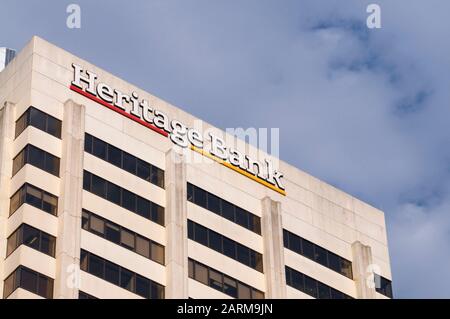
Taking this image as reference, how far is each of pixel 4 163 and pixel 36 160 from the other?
8.03ft

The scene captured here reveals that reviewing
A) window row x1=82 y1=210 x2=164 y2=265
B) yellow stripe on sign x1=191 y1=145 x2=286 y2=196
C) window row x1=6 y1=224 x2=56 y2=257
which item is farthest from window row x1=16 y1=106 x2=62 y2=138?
yellow stripe on sign x1=191 y1=145 x2=286 y2=196

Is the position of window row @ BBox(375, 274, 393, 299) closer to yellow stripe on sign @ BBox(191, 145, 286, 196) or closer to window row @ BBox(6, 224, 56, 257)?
yellow stripe on sign @ BBox(191, 145, 286, 196)

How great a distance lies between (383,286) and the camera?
11112 cm

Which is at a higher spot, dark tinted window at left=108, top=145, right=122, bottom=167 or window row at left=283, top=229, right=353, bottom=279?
dark tinted window at left=108, top=145, right=122, bottom=167

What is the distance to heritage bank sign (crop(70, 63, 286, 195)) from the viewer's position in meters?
97.8

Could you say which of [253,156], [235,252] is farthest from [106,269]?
[253,156]

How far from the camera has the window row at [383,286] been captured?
4345 inches

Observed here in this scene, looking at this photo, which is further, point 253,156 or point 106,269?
point 253,156

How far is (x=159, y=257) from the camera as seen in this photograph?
94750 millimetres

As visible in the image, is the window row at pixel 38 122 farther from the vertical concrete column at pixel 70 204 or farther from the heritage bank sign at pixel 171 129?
the heritage bank sign at pixel 171 129

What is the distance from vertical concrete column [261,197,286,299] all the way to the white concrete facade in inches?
3.8

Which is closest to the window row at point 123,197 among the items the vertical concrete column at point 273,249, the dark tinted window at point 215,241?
the dark tinted window at point 215,241
